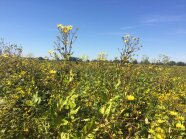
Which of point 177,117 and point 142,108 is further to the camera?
point 142,108

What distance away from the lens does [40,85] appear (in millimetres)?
6020

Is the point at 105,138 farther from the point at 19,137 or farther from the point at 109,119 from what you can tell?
the point at 19,137

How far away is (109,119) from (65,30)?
58.9 inches

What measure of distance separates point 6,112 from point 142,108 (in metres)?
2.74

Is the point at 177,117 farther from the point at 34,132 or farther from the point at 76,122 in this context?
the point at 34,132

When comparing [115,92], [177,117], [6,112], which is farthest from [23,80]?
[177,117]

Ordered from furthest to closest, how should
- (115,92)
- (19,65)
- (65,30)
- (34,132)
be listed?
(19,65) → (115,92) → (65,30) → (34,132)

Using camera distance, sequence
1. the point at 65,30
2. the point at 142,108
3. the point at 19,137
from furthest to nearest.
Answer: the point at 142,108
the point at 65,30
the point at 19,137

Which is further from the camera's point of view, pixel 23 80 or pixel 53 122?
pixel 23 80

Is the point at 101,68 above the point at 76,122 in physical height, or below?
above

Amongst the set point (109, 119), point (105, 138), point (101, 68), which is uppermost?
point (101, 68)


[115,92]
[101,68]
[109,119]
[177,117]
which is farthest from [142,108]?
[101,68]

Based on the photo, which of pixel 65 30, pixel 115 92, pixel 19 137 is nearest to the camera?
pixel 19 137

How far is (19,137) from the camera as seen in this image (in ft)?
10.5
